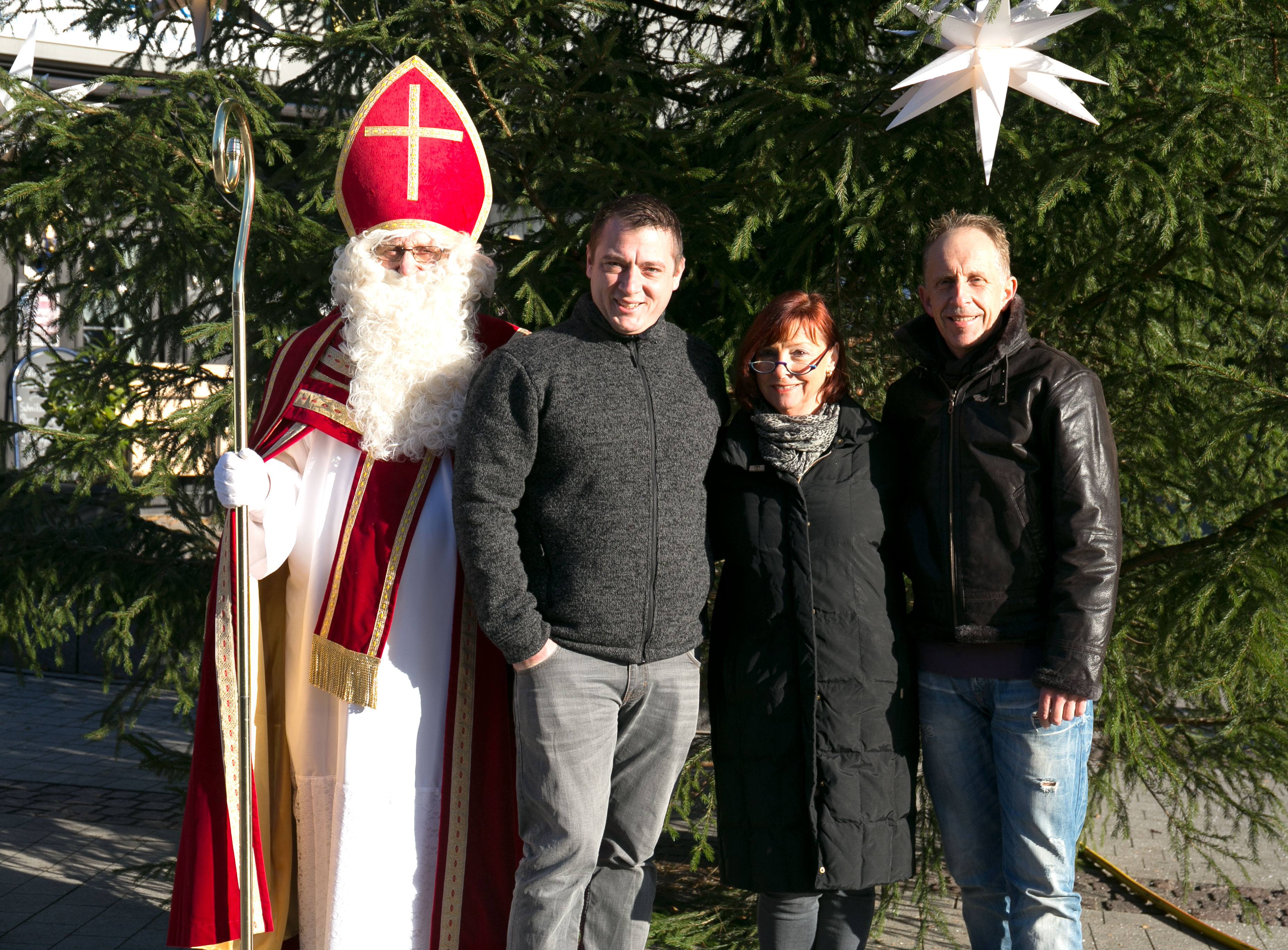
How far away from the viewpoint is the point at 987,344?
267 centimetres

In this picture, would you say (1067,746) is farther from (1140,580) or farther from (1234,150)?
(1234,150)

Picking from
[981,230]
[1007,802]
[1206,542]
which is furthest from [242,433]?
[1206,542]

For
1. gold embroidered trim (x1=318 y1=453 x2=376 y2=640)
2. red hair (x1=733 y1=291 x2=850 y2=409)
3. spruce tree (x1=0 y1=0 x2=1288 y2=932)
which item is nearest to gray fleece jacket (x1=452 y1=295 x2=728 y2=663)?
red hair (x1=733 y1=291 x2=850 y2=409)

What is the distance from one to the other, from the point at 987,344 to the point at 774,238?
1034 mm

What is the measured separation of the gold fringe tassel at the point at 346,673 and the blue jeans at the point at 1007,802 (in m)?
1.33

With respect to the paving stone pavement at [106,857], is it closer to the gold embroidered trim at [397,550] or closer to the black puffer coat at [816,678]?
the black puffer coat at [816,678]

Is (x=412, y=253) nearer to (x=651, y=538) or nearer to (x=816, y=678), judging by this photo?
(x=651, y=538)

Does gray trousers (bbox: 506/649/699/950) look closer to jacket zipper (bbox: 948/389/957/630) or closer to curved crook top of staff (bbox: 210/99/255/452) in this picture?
jacket zipper (bbox: 948/389/957/630)

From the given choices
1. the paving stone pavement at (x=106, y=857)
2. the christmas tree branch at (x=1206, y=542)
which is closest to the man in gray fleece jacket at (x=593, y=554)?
the christmas tree branch at (x=1206, y=542)

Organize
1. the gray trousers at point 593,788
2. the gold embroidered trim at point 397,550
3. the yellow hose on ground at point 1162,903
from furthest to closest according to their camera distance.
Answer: the yellow hose on ground at point 1162,903 < the gold embroidered trim at point 397,550 < the gray trousers at point 593,788

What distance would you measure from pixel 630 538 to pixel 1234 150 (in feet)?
5.97

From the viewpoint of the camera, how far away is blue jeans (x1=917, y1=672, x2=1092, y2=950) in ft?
8.53

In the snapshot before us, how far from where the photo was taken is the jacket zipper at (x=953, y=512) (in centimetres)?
265

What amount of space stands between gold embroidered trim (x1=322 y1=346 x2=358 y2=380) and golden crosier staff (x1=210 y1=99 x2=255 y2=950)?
A: 0.43m
